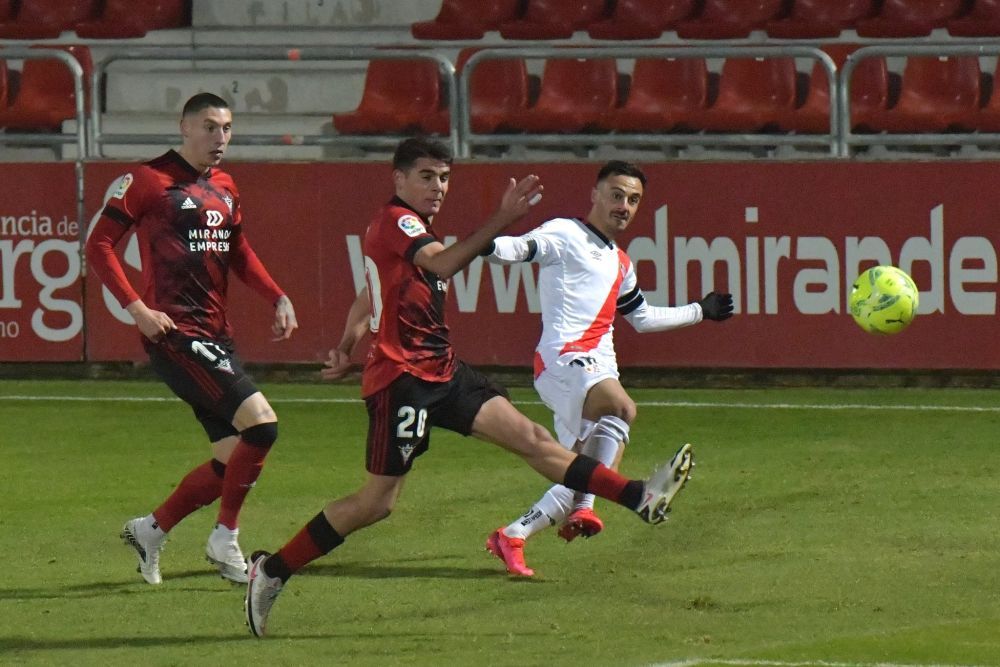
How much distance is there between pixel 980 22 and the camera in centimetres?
1681

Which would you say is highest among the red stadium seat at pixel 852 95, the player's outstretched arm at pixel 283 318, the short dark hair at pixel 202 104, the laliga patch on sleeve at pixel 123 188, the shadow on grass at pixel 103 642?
the red stadium seat at pixel 852 95

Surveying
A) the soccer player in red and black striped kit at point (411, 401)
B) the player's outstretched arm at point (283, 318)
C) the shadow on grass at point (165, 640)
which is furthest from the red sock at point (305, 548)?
the player's outstretched arm at point (283, 318)

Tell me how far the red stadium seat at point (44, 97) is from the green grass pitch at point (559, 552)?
15.4 feet

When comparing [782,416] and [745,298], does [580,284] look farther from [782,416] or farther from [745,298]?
[745,298]

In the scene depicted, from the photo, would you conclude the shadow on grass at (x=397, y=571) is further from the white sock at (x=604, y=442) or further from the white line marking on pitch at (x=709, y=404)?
the white line marking on pitch at (x=709, y=404)

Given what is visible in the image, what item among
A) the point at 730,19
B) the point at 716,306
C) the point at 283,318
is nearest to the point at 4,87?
the point at 730,19

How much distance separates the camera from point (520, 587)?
838 cm

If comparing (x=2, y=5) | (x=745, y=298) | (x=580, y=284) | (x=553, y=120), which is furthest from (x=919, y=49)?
(x=2, y=5)

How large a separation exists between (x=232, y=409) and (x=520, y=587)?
1.50 m

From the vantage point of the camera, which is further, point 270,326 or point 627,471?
point 270,326

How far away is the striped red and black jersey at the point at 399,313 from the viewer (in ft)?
25.2

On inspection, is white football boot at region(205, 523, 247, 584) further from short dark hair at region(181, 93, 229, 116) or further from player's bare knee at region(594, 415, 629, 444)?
short dark hair at region(181, 93, 229, 116)

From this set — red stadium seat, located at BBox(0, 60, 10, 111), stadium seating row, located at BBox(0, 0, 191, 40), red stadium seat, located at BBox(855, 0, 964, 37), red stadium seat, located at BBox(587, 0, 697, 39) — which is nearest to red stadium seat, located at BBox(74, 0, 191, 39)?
stadium seating row, located at BBox(0, 0, 191, 40)

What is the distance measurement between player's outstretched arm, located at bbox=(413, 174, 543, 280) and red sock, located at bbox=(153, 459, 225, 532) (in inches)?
71.2
